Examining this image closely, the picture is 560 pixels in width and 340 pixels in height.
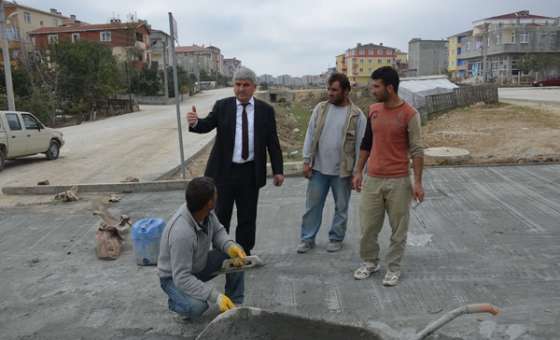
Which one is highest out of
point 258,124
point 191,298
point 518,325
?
point 258,124

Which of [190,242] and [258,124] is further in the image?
[258,124]

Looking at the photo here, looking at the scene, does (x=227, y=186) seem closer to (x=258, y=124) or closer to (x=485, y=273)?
(x=258, y=124)

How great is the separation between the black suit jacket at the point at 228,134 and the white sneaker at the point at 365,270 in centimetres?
122

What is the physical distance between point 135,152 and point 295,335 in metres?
13.0

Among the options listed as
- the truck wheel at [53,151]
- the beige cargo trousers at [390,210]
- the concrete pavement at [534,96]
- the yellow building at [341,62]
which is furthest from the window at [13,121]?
the yellow building at [341,62]

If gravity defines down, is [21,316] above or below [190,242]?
below

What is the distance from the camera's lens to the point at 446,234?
5.89 metres

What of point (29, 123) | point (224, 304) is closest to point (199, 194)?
point (224, 304)

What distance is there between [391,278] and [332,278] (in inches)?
21.5

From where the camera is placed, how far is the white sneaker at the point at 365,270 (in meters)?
4.64

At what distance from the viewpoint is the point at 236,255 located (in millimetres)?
3479

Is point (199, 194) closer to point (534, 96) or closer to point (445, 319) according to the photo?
point (445, 319)

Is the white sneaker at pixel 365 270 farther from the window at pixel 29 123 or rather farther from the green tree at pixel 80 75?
the green tree at pixel 80 75

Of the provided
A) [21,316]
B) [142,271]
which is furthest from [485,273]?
[21,316]
